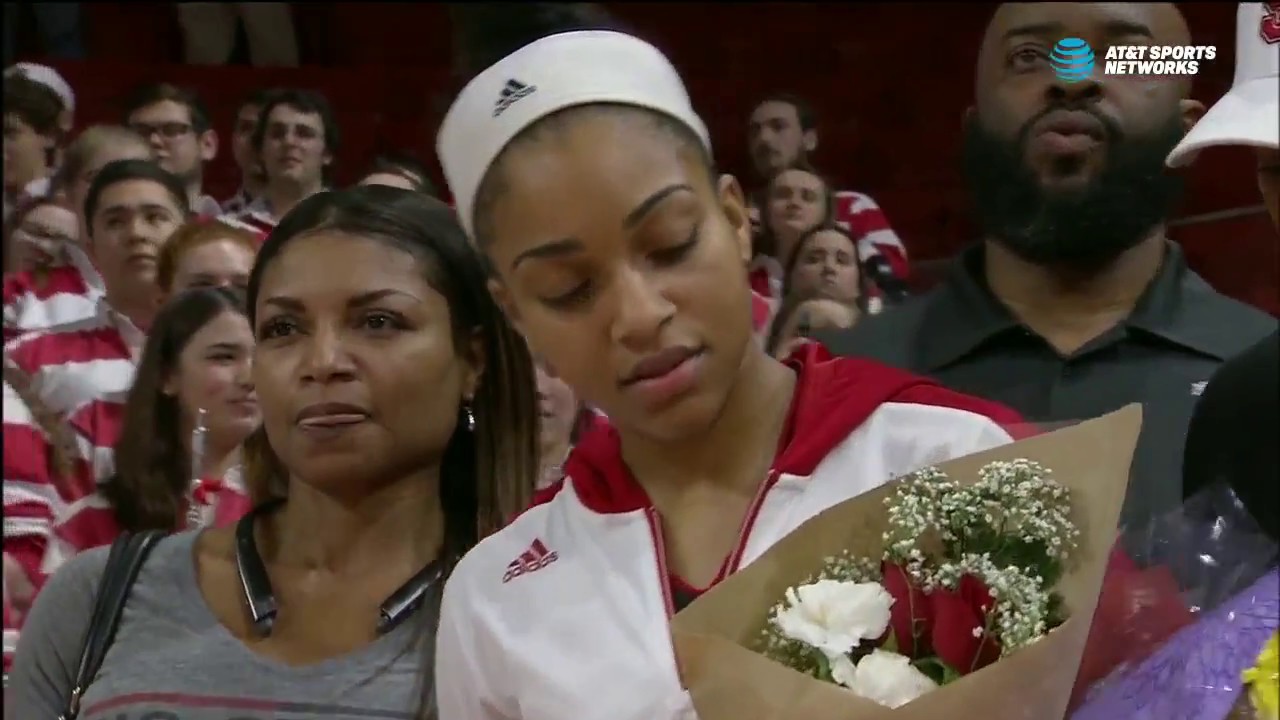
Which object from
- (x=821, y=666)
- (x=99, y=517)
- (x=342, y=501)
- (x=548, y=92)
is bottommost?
(x=99, y=517)

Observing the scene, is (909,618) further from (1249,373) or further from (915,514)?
(1249,373)

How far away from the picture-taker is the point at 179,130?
2.08 m

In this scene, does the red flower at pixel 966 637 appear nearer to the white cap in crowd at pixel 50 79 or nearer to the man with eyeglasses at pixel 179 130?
the man with eyeglasses at pixel 179 130

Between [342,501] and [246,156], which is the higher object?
[246,156]

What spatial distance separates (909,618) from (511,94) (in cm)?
42

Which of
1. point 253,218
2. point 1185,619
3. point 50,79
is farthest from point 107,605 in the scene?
point 50,79

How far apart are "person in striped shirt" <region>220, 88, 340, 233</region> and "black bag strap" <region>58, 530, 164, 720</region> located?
0.29 m

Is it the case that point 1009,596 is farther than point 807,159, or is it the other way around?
point 807,159

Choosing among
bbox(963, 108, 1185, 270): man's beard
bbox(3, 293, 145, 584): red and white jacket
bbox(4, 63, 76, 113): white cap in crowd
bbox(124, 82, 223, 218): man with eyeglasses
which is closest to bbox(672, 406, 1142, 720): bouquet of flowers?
bbox(963, 108, 1185, 270): man's beard

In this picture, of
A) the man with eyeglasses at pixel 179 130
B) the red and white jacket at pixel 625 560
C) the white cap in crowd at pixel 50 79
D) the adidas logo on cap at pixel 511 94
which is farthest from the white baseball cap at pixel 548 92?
the white cap in crowd at pixel 50 79

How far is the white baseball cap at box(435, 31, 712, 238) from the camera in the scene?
2.87ft

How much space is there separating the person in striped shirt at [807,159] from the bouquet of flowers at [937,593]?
2.05ft

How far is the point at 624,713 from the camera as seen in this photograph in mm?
806

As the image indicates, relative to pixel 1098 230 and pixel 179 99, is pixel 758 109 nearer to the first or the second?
pixel 1098 230
